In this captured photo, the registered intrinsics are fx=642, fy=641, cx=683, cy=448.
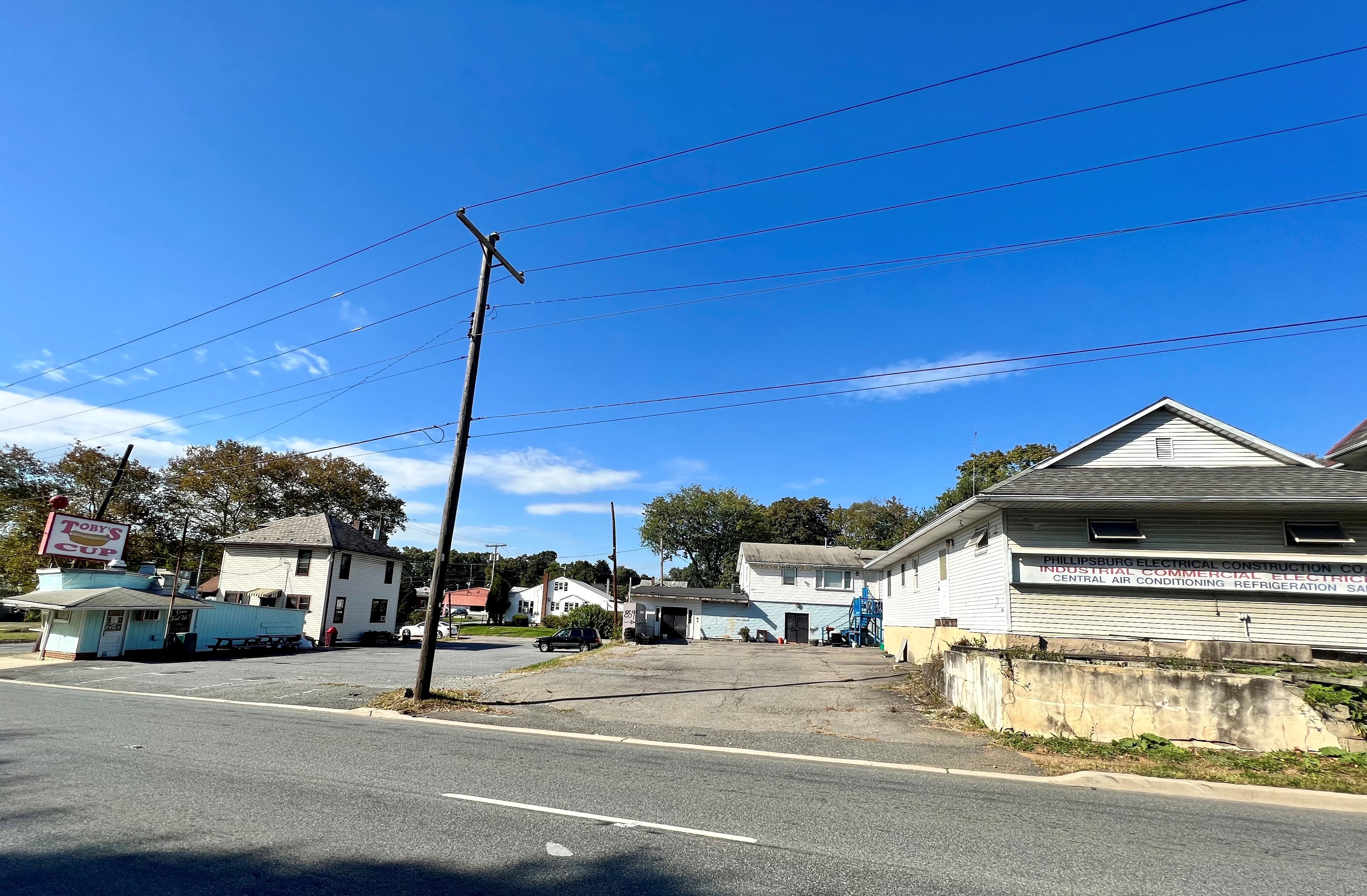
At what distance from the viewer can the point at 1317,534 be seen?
1454 cm

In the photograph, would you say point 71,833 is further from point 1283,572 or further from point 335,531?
point 335,531

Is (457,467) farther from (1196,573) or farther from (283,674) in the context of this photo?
(1196,573)

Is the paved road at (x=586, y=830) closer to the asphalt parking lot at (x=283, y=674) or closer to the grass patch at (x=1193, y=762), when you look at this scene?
the grass patch at (x=1193, y=762)

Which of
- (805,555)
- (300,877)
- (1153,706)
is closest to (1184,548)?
(1153,706)

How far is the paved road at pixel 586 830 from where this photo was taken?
4.77 metres

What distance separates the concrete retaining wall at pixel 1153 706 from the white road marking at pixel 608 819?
7.51 metres

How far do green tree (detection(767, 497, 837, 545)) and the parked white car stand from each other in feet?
140

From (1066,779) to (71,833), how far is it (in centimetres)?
1094

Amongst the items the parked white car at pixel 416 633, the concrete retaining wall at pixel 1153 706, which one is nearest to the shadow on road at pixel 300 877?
the concrete retaining wall at pixel 1153 706

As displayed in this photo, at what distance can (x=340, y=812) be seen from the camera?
6.15 meters

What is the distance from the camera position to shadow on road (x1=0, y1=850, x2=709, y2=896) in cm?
442

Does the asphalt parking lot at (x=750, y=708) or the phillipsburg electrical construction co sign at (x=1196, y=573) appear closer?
the asphalt parking lot at (x=750, y=708)

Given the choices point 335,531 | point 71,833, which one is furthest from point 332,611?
point 71,833

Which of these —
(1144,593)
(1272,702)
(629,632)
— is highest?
(1144,593)
